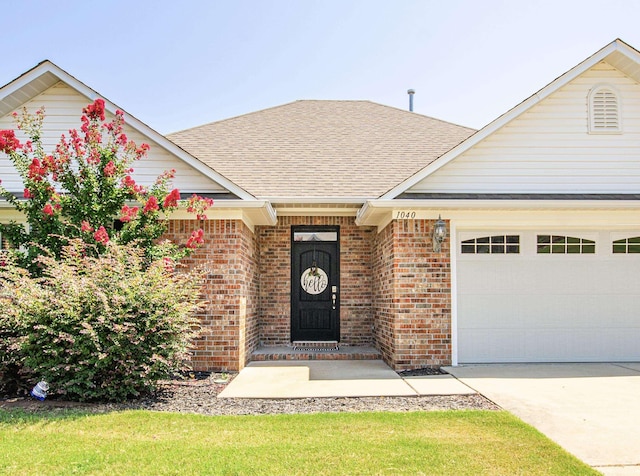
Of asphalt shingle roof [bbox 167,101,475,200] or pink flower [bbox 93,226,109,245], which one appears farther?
asphalt shingle roof [bbox 167,101,475,200]

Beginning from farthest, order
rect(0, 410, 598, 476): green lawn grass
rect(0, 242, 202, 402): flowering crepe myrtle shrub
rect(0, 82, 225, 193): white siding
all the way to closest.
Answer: rect(0, 82, 225, 193): white siding → rect(0, 242, 202, 402): flowering crepe myrtle shrub → rect(0, 410, 598, 476): green lawn grass

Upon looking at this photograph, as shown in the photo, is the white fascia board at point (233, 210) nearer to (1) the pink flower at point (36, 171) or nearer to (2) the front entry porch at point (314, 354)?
(1) the pink flower at point (36, 171)

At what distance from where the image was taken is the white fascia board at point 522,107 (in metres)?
8.93

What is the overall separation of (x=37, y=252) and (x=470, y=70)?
823cm

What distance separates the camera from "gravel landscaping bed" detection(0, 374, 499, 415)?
19.8ft

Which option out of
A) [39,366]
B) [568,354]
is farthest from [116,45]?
[568,354]

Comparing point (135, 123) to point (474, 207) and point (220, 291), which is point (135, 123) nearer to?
point (220, 291)

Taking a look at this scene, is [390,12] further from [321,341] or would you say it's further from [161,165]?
[321,341]

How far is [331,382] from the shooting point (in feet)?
24.8

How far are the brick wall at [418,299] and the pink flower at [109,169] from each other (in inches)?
179

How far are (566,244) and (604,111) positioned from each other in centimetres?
251

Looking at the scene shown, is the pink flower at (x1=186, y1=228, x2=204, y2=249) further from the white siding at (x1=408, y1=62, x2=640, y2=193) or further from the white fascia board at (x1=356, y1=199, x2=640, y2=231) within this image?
the white siding at (x1=408, y1=62, x2=640, y2=193)

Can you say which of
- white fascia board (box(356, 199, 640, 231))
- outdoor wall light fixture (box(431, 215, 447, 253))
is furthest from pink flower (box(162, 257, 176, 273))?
outdoor wall light fixture (box(431, 215, 447, 253))

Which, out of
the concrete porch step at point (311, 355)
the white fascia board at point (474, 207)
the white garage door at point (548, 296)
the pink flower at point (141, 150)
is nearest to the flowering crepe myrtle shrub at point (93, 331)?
the pink flower at point (141, 150)
